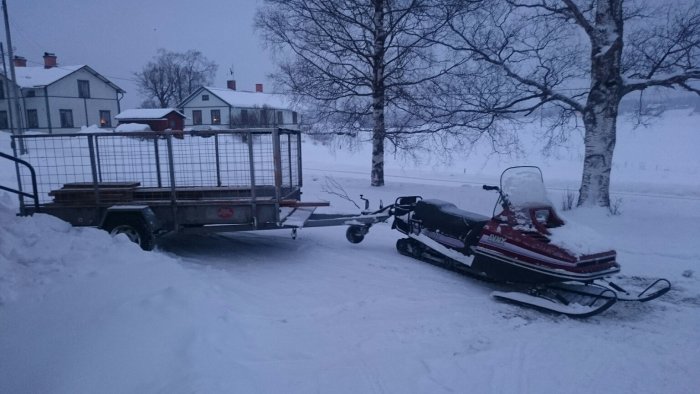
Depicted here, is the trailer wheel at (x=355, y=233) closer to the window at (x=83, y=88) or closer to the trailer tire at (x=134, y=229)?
the trailer tire at (x=134, y=229)

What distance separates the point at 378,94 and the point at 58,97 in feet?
128

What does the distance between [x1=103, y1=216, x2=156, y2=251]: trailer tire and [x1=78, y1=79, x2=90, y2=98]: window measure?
143 feet

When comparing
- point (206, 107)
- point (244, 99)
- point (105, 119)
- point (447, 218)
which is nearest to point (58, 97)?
→ point (105, 119)

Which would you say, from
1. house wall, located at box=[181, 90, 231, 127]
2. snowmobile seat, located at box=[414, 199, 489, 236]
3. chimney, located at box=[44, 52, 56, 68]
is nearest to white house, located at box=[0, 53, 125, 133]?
chimney, located at box=[44, 52, 56, 68]

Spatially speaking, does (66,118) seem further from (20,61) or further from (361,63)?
(361,63)

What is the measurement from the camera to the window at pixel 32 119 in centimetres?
4164

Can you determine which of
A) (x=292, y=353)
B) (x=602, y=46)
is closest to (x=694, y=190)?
(x=602, y=46)

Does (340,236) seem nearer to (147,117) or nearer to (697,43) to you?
(697,43)

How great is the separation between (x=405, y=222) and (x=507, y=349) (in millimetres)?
3764

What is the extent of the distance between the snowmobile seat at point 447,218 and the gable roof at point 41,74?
4416cm

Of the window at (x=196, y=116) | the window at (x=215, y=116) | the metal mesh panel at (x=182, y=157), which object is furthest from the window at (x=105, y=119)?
the metal mesh panel at (x=182, y=157)

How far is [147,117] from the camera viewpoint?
4191 centimetres

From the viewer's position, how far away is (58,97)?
41750 millimetres

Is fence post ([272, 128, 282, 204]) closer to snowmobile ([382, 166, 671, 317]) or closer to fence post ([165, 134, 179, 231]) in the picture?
fence post ([165, 134, 179, 231])
